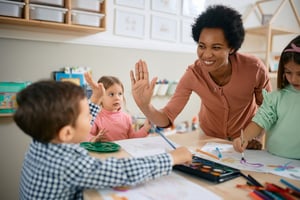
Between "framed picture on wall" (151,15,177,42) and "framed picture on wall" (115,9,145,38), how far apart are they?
108 millimetres

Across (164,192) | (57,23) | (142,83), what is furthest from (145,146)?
(57,23)

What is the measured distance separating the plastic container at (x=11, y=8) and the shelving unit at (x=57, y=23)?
2 cm

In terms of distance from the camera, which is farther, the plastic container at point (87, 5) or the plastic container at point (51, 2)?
the plastic container at point (87, 5)

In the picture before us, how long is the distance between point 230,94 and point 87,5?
1.05 metres

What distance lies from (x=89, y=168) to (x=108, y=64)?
1.45 m

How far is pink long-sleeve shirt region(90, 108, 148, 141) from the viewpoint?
1396 mm

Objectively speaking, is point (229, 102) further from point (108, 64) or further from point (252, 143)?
point (108, 64)

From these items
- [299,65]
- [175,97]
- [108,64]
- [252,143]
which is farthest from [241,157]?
[108,64]

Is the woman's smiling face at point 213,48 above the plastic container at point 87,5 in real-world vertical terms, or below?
below

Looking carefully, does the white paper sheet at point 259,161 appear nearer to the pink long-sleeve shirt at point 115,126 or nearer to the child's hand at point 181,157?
the child's hand at point 181,157

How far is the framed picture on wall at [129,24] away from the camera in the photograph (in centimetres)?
199

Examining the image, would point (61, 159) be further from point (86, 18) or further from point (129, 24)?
point (129, 24)

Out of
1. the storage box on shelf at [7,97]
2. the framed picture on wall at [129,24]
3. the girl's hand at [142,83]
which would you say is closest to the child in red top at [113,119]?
the girl's hand at [142,83]

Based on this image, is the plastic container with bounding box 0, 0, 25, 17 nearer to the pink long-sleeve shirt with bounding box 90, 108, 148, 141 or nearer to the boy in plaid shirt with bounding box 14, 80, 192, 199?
the pink long-sleeve shirt with bounding box 90, 108, 148, 141
